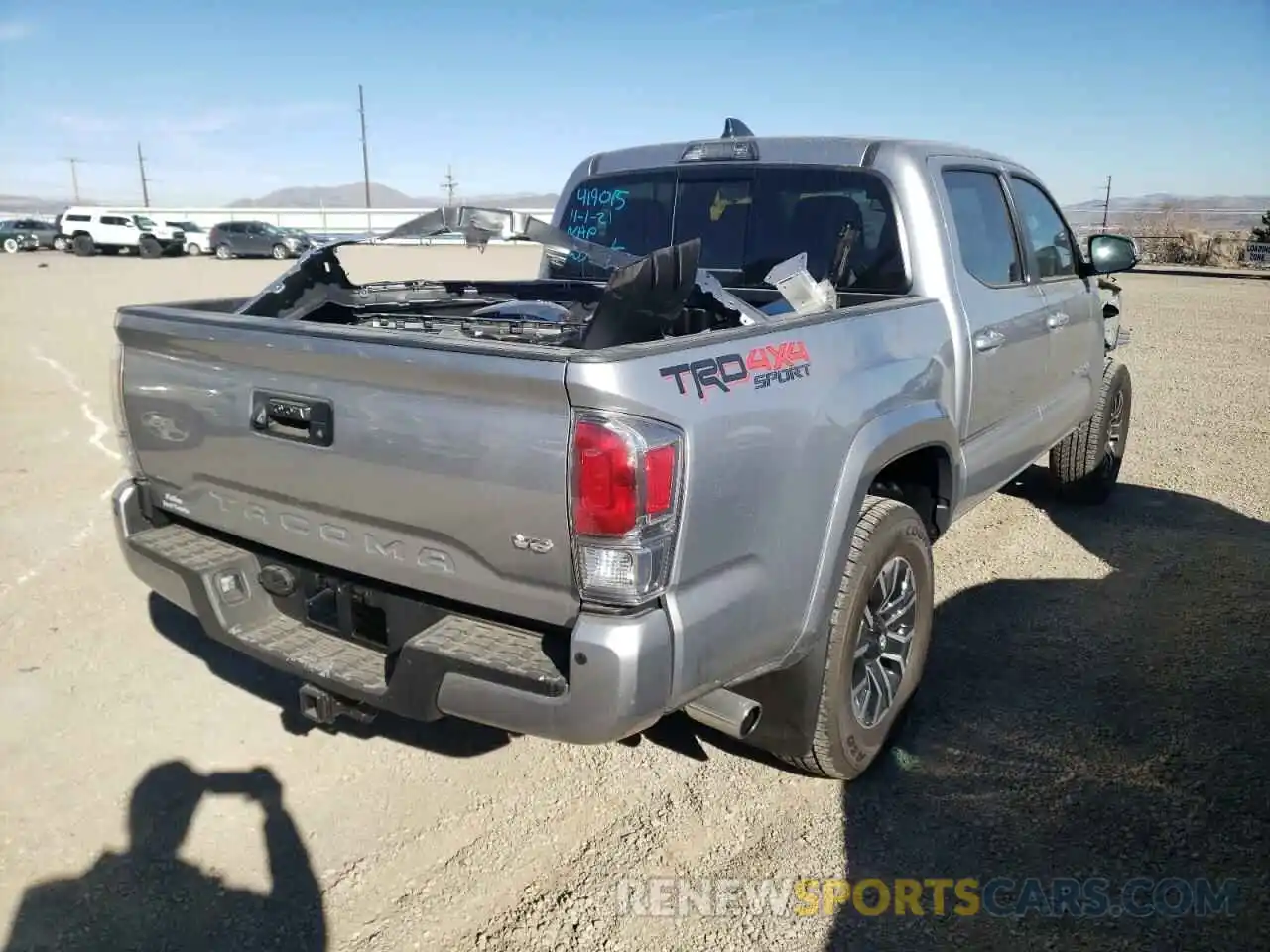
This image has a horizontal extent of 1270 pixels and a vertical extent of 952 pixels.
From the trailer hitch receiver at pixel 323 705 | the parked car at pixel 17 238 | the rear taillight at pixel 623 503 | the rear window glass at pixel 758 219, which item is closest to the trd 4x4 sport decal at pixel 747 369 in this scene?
the rear taillight at pixel 623 503

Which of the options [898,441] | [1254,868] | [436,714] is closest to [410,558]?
[436,714]

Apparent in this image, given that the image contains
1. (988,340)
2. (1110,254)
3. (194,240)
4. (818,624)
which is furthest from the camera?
(194,240)

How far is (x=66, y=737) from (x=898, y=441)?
303 centimetres

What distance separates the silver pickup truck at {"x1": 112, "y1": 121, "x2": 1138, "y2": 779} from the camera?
2217 millimetres

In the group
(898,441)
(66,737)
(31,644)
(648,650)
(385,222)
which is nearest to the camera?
(648,650)

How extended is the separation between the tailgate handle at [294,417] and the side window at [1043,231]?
3.47 metres

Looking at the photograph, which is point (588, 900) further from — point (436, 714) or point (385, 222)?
point (385, 222)

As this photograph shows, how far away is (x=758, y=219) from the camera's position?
406cm

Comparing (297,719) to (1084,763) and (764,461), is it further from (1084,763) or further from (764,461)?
(1084,763)

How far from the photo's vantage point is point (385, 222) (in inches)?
2459

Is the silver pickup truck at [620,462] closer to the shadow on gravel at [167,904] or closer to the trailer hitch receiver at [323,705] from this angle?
the trailer hitch receiver at [323,705]

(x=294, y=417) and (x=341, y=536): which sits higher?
(x=294, y=417)

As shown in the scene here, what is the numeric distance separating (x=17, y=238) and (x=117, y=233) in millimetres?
6440

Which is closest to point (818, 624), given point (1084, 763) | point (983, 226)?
point (1084, 763)
